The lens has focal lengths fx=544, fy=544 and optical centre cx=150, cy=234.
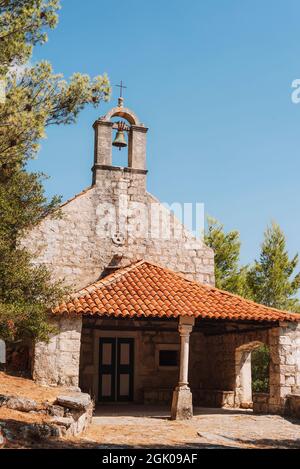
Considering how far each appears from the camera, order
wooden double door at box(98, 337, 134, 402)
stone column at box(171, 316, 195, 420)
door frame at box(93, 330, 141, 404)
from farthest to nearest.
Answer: wooden double door at box(98, 337, 134, 402) < door frame at box(93, 330, 141, 404) < stone column at box(171, 316, 195, 420)

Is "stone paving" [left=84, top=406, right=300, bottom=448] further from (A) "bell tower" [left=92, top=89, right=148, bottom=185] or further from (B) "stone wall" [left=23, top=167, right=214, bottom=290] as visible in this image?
(A) "bell tower" [left=92, top=89, right=148, bottom=185]

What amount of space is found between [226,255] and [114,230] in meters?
14.1

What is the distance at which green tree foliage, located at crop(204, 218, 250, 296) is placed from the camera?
96.1ft

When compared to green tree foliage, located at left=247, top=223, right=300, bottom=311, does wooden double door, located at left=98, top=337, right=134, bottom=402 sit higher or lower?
lower

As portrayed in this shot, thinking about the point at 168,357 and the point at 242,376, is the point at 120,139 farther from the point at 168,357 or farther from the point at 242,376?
the point at 242,376

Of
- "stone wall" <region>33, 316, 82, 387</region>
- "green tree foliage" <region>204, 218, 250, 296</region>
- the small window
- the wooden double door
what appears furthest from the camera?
"green tree foliage" <region>204, 218, 250, 296</region>

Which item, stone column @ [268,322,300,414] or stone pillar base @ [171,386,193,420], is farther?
stone column @ [268,322,300,414]

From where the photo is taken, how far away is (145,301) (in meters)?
13.8

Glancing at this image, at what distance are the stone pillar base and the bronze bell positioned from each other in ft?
26.2

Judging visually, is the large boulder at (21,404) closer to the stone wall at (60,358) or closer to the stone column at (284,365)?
the stone wall at (60,358)

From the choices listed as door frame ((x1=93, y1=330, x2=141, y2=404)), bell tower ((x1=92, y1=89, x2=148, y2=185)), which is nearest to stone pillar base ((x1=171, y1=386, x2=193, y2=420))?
door frame ((x1=93, y1=330, x2=141, y2=404))

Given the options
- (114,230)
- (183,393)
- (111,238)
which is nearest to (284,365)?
(183,393)

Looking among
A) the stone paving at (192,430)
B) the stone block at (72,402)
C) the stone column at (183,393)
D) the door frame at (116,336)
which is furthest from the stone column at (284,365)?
the stone block at (72,402)

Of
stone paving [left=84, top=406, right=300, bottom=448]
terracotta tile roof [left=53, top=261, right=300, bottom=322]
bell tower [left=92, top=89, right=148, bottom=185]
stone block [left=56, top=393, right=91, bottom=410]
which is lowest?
stone paving [left=84, top=406, right=300, bottom=448]
